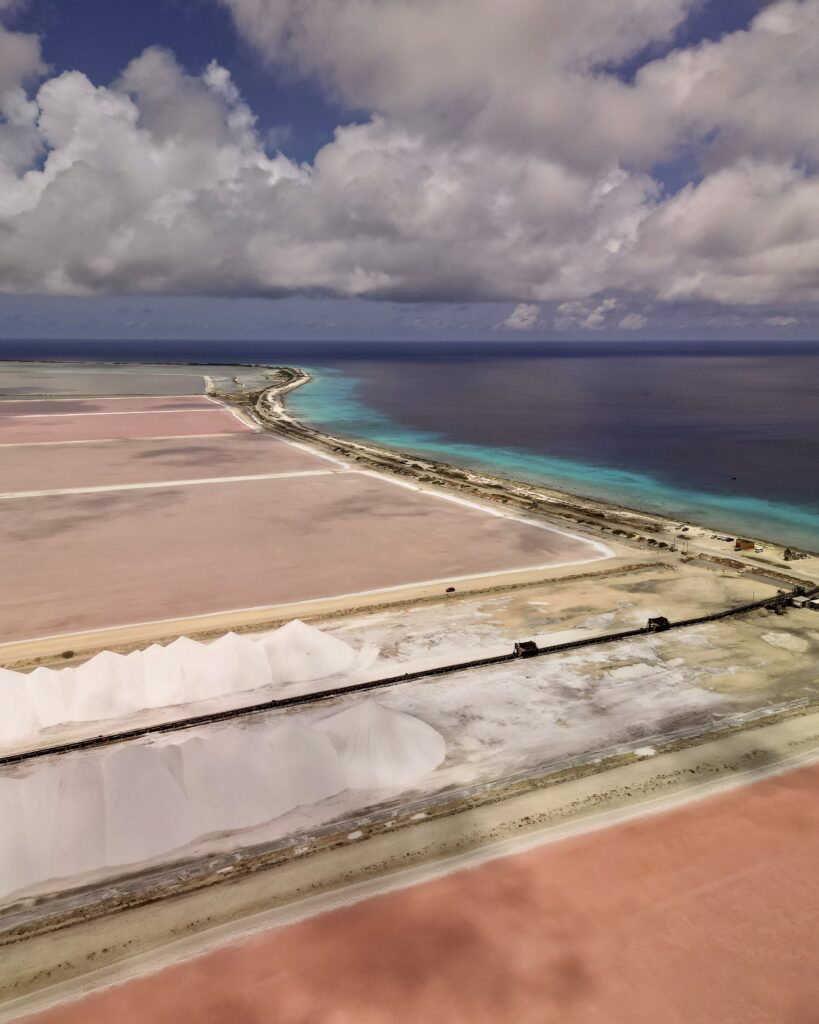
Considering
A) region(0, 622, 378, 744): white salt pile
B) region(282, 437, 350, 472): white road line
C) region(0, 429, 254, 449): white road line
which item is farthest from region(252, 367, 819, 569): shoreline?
region(0, 622, 378, 744): white salt pile

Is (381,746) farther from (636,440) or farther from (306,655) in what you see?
(636,440)

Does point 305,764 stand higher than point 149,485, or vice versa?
point 149,485

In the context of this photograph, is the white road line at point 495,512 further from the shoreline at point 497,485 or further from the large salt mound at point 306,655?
the large salt mound at point 306,655

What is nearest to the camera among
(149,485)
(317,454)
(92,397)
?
(149,485)

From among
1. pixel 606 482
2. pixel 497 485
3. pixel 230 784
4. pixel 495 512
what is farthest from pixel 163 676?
pixel 606 482

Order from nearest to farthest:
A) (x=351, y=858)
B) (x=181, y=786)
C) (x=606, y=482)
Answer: (x=351, y=858), (x=181, y=786), (x=606, y=482)

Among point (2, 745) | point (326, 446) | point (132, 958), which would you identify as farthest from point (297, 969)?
point (326, 446)
